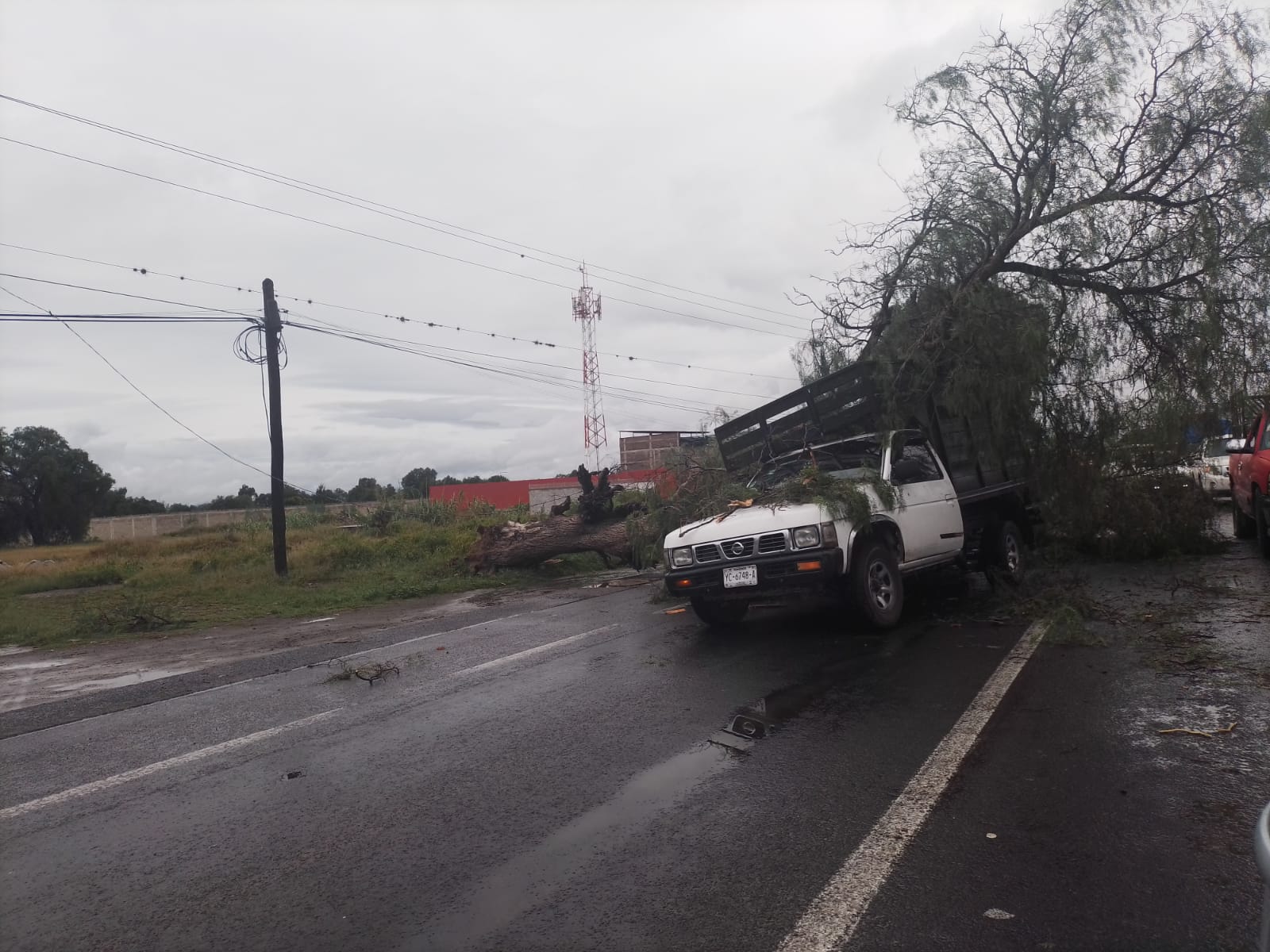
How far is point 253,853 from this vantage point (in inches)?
156

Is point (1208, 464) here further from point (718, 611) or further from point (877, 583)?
point (718, 611)

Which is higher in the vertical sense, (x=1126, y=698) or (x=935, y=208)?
(x=935, y=208)

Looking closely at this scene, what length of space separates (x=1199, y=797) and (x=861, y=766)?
1.46 meters

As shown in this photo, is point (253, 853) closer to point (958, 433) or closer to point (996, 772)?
point (996, 772)

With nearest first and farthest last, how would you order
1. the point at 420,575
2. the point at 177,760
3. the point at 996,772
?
the point at 996,772 < the point at 177,760 < the point at 420,575

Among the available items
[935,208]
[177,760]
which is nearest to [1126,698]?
[177,760]

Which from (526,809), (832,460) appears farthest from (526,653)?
(526,809)

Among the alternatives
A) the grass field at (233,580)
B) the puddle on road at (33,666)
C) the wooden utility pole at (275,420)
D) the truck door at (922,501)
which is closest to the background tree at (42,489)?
the grass field at (233,580)

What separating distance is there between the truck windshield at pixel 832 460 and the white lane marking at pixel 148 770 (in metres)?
5.06

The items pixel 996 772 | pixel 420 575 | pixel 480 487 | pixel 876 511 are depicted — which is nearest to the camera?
pixel 996 772

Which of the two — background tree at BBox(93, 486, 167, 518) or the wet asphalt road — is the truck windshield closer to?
the wet asphalt road

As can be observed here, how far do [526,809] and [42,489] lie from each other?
6726 cm

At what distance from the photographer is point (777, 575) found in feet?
25.7

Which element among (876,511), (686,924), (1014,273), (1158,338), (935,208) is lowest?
(686,924)
